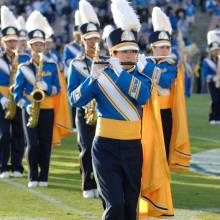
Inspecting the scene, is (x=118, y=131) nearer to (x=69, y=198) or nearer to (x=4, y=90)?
(x=69, y=198)

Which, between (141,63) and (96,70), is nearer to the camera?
(96,70)

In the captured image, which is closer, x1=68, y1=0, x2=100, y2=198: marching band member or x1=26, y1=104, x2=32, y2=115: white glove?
x1=68, y1=0, x2=100, y2=198: marching band member

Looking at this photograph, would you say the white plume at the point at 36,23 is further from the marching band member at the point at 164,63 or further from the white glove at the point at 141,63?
the white glove at the point at 141,63

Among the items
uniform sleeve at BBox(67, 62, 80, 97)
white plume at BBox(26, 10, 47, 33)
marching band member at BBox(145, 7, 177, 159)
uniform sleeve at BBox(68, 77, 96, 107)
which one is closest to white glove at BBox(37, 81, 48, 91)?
white plume at BBox(26, 10, 47, 33)

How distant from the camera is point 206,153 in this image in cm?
1491

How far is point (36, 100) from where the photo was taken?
11281 millimetres

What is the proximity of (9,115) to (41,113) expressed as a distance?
1143 mm

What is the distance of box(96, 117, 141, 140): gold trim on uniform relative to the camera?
7.78 metres

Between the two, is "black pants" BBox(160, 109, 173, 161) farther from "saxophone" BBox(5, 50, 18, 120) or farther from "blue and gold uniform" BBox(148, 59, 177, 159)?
"saxophone" BBox(5, 50, 18, 120)

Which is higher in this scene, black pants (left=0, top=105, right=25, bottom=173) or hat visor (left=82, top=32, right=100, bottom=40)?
hat visor (left=82, top=32, right=100, bottom=40)

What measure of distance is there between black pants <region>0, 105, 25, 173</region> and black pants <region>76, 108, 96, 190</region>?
79.8 inches

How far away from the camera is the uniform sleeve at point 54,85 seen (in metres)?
11.5

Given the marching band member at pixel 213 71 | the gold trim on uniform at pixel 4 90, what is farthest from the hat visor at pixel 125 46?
the marching band member at pixel 213 71

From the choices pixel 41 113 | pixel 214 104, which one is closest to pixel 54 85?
pixel 41 113
